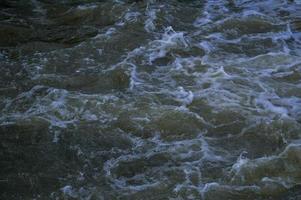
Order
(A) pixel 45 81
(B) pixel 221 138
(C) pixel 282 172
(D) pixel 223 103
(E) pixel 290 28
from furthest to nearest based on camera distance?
1. (E) pixel 290 28
2. (A) pixel 45 81
3. (D) pixel 223 103
4. (B) pixel 221 138
5. (C) pixel 282 172

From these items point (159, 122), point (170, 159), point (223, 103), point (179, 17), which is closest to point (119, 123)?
point (159, 122)

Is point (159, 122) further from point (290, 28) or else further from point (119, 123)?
point (290, 28)

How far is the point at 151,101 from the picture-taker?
5699 millimetres

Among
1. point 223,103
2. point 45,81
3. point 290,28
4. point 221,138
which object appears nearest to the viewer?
point 221,138

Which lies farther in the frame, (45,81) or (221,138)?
(45,81)

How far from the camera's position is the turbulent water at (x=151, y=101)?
459cm

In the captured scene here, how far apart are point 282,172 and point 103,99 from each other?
215 centimetres

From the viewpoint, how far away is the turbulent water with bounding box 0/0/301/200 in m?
4.59

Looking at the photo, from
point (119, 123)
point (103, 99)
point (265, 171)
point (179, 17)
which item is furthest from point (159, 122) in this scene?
point (179, 17)

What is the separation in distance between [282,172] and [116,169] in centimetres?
150

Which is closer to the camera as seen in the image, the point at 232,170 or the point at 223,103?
the point at 232,170

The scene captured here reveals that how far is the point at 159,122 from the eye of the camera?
534 centimetres

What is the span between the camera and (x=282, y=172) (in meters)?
4.60

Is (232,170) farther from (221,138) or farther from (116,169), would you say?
(116,169)
